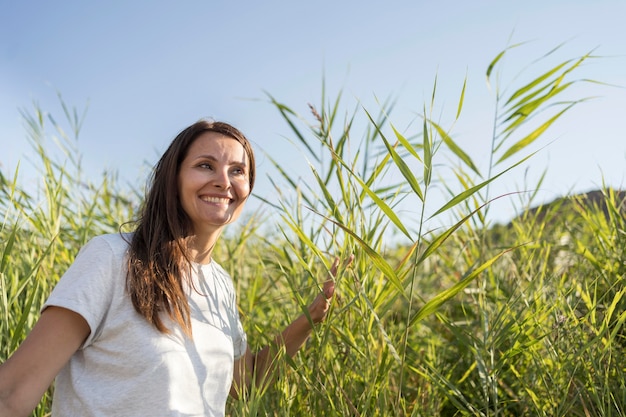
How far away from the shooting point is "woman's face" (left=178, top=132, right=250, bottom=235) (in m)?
1.54

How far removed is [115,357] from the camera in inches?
51.8

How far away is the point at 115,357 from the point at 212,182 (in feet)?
1.47

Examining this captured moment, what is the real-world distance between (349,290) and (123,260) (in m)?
0.56

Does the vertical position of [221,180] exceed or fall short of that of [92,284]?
it exceeds it

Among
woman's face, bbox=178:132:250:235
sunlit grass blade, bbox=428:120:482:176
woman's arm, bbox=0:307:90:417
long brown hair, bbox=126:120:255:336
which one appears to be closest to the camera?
woman's arm, bbox=0:307:90:417

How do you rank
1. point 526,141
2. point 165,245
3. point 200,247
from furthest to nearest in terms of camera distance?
point 526,141 → point 200,247 → point 165,245

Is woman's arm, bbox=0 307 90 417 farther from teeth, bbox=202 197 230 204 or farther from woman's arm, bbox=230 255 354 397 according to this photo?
woman's arm, bbox=230 255 354 397

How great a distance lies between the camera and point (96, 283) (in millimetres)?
1294

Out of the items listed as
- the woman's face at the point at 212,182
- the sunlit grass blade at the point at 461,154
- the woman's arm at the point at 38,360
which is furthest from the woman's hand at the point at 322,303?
the woman's arm at the point at 38,360

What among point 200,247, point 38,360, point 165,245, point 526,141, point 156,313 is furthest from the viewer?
point 526,141

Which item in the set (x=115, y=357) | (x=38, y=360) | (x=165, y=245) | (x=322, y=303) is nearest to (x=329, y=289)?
(x=322, y=303)

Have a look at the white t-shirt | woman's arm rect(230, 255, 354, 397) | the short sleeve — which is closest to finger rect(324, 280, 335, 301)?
woman's arm rect(230, 255, 354, 397)

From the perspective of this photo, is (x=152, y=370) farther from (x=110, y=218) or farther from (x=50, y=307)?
(x=110, y=218)

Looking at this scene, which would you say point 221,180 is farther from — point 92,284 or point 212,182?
point 92,284
